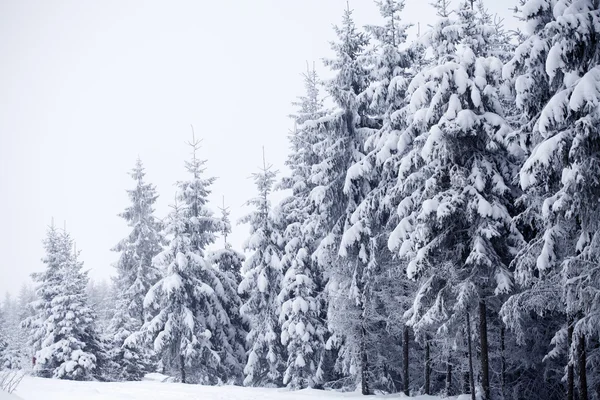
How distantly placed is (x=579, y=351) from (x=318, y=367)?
16289 millimetres

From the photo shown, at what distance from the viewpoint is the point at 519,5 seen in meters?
16.2

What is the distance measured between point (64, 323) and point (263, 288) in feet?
46.3

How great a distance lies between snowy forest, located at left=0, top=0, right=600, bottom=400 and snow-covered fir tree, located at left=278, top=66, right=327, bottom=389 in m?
0.13

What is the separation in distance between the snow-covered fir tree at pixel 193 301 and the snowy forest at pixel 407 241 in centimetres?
13

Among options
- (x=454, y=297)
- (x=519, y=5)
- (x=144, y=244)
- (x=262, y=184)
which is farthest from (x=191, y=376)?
(x=519, y=5)

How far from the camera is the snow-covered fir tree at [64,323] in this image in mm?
30859

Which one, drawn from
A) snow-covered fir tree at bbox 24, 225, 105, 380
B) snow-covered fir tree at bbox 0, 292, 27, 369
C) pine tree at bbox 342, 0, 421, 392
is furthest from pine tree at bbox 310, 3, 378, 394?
snow-covered fir tree at bbox 0, 292, 27, 369

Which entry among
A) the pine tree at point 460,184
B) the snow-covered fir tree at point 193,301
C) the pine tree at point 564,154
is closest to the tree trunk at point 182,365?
the snow-covered fir tree at point 193,301

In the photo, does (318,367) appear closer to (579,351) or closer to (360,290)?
(360,290)

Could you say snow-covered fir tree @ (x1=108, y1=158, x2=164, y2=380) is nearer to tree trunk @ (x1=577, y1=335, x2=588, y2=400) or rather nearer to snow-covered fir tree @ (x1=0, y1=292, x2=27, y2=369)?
snow-covered fir tree @ (x1=0, y1=292, x2=27, y2=369)

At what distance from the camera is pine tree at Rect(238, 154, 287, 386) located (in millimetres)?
28750

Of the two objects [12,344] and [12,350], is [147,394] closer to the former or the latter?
[12,350]

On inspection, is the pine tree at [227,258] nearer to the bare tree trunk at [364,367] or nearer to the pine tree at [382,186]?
the pine tree at [382,186]

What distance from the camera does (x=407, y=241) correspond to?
17.0 m
